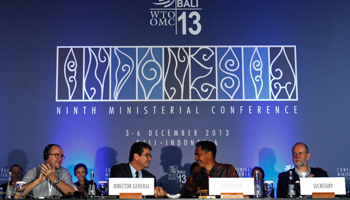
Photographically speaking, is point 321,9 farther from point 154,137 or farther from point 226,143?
point 154,137

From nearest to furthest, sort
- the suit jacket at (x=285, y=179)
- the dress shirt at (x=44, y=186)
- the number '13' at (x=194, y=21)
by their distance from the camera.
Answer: the dress shirt at (x=44, y=186) → the suit jacket at (x=285, y=179) → the number '13' at (x=194, y=21)

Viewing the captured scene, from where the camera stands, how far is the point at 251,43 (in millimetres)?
5328

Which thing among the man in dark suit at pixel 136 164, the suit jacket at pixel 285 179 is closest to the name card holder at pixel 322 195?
the suit jacket at pixel 285 179

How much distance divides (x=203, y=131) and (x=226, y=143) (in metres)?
0.30

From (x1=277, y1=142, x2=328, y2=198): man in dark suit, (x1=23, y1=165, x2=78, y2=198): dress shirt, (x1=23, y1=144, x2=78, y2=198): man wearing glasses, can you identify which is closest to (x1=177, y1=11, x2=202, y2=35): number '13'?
(x1=277, y1=142, x2=328, y2=198): man in dark suit

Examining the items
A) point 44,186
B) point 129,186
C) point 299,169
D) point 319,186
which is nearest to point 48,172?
point 44,186

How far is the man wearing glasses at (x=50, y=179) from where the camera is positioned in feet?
13.5

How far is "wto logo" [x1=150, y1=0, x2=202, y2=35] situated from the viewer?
5.36 m

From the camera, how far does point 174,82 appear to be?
5.25m

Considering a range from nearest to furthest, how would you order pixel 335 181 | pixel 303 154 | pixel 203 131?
pixel 335 181, pixel 303 154, pixel 203 131

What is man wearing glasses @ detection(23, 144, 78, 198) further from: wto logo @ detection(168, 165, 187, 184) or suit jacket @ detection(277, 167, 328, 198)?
suit jacket @ detection(277, 167, 328, 198)

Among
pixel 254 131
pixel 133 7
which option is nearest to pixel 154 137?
pixel 254 131

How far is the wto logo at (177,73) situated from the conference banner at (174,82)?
1cm

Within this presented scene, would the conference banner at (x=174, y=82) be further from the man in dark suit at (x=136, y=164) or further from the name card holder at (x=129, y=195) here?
the name card holder at (x=129, y=195)
